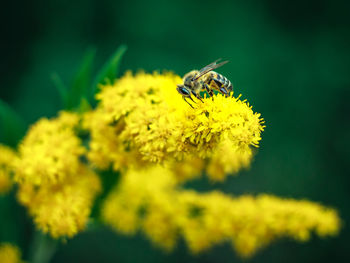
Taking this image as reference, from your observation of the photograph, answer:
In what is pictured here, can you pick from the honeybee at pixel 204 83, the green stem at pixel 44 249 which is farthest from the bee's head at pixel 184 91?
the green stem at pixel 44 249

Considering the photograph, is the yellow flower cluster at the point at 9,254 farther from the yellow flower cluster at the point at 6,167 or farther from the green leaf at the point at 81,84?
the green leaf at the point at 81,84

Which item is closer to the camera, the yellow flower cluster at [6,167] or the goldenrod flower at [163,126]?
the goldenrod flower at [163,126]

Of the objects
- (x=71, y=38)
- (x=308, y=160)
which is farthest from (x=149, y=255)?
(x=71, y=38)

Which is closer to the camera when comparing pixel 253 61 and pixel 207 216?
pixel 207 216

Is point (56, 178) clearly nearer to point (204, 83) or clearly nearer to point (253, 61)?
point (204, 83)

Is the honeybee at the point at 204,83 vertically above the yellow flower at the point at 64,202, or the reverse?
the honeybee at the point at 204,83

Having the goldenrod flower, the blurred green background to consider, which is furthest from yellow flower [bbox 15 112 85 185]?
the blurred green background

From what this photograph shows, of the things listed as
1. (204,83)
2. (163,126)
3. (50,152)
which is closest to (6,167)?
(50,152)

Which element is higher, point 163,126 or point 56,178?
point 163,126
